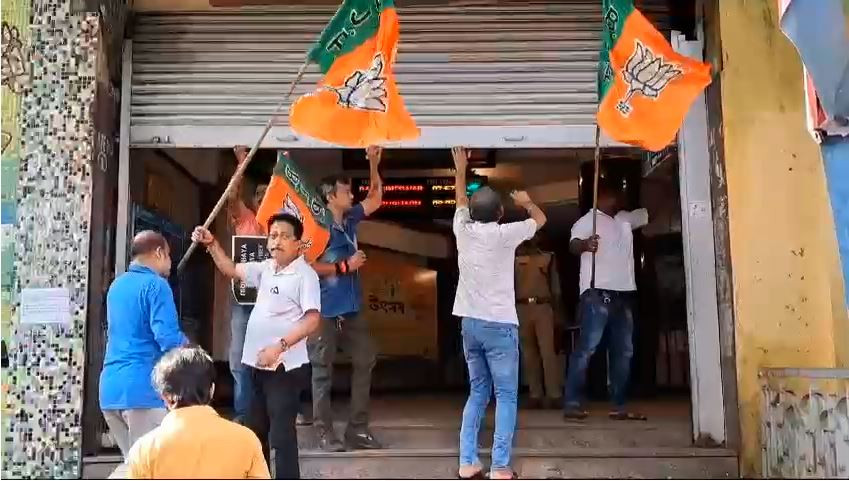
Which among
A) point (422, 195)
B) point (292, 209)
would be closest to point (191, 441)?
point (292, 209)

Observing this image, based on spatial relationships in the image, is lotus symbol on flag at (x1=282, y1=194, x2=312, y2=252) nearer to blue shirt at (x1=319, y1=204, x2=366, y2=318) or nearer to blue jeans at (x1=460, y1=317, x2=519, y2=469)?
blue shirt at (x1=319, y1=204, x2=366, y2=318)

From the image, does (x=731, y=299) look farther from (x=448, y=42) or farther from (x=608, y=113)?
(x=448, y=42)

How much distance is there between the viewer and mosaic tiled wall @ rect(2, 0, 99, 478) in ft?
16.9

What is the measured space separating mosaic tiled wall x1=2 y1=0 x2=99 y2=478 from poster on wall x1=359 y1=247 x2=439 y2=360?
4384 mm

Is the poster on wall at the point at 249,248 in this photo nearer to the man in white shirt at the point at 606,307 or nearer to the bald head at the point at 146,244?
the bald head at the point at 146,244

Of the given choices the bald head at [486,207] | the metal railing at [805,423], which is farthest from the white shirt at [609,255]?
the bald head at [486,207]

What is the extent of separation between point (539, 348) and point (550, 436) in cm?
173

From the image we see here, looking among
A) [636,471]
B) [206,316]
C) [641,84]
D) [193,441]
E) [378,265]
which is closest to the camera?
[193,441]

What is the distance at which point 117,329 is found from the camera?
166 inches

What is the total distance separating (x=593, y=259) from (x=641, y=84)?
69.9 inches

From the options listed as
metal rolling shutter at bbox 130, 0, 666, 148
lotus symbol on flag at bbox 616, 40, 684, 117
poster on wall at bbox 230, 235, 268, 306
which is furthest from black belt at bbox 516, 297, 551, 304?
lotus symbol on flag at bbox 616, 40, 684, 117

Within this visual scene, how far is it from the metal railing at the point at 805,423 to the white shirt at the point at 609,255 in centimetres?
131

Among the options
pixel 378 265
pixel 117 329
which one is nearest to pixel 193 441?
pixel 117 329

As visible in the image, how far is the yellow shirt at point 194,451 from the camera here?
2.76 m
